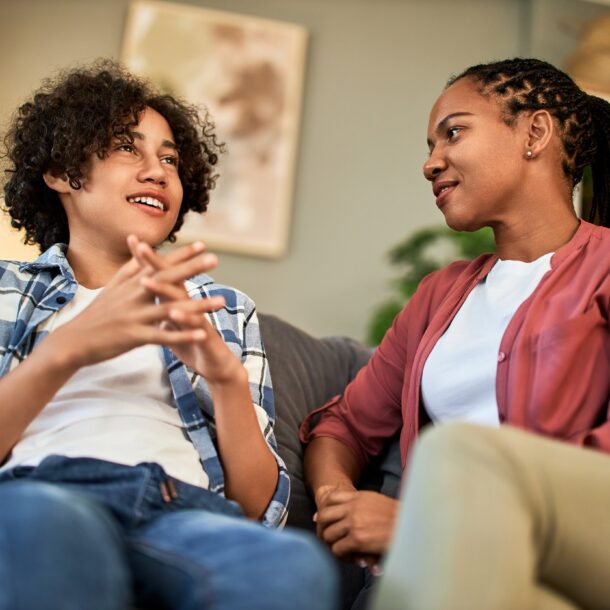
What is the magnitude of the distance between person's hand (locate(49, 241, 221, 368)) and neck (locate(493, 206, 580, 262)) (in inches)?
24.9

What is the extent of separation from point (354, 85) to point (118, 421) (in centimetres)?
273

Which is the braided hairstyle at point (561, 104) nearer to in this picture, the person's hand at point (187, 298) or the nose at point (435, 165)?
the nose at point (435, 165)

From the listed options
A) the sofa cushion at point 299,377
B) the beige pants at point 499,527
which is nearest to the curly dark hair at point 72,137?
the sofa cushion at point 299,377

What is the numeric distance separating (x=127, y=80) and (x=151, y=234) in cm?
42

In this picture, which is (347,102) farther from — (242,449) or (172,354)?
(242,449)

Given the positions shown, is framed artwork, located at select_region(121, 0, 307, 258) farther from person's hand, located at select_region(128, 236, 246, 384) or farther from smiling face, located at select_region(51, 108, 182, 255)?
person's hand, located at select_region(128, 236, 246, 384)

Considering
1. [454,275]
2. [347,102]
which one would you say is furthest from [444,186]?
[347,102]

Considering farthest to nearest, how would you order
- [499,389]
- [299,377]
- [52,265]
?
1. [299,377]
2. [52,265]
3. [499,389]

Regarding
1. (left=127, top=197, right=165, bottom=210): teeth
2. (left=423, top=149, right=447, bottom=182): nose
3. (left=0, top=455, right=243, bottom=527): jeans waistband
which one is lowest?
(left=0, top=455, right=243, bottom=527): jeans waistband

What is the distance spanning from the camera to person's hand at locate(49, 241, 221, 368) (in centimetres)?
115

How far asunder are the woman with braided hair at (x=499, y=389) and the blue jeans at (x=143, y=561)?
109 mm

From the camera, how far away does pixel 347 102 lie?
12.1 feet

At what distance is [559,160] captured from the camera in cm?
160

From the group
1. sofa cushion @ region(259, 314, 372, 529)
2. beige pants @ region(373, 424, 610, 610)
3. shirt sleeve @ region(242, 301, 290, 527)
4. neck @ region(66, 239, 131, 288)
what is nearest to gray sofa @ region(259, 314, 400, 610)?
sofa cushion @ region(259, 314, 372, 529)
